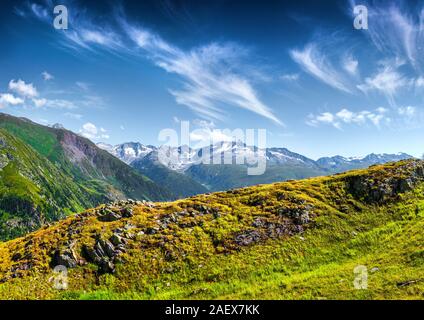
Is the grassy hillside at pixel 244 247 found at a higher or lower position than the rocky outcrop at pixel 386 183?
lower

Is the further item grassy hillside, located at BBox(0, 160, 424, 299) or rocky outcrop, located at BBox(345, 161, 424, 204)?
rocky outcrop, located at BBox(345, 161, 424, 204)

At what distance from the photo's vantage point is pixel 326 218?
177 ft

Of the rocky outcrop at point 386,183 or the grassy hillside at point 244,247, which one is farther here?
the rocky outcrop at point 386,183

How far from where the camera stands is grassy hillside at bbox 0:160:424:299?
36812mm

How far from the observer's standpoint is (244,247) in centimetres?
4778

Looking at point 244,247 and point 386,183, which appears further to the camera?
point 386,183

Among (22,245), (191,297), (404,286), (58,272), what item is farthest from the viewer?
(22,245)

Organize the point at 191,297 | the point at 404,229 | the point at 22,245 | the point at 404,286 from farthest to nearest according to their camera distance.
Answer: the point at 22,245 → the point at 404,229 → the point at 191,297 → the point at 404,286

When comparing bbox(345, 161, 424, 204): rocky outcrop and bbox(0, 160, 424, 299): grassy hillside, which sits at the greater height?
bbox(345, 161, 424, 204): rocky outcrop

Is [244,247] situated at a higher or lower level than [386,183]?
lower

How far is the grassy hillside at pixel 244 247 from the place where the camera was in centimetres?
3681
